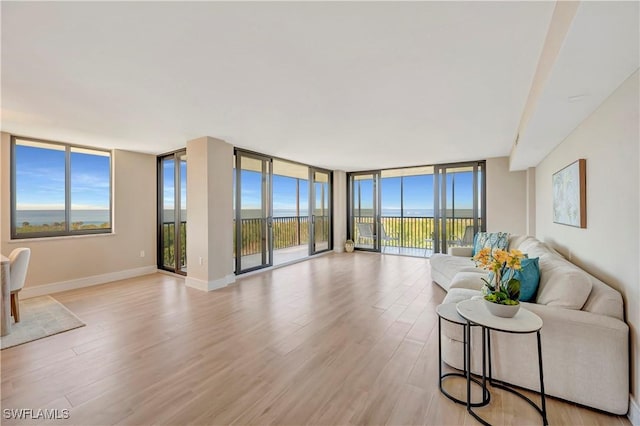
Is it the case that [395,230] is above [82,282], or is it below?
above

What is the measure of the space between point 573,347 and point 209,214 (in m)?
4.43

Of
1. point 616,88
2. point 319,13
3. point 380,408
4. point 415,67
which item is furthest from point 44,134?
point 616,88

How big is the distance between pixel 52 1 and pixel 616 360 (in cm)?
399

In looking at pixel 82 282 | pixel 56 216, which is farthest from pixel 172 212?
pixel 82 282

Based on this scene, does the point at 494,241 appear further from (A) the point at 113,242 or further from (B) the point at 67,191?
(B) the point at 67,191

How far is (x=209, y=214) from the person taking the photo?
4375mm

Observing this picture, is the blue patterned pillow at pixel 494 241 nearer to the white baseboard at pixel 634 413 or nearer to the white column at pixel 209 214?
the white baseboard at pixel 634 413

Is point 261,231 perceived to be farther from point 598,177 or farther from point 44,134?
point 598,177

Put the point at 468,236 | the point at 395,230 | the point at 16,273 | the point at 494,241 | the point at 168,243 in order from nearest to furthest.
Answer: the point at 16,273, the point at 494,241, the point at 168,243, the point at 468,236, the point at 395,230

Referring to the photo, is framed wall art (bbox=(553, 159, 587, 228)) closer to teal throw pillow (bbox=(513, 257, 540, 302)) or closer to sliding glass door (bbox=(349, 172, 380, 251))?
teal throw pillow (bbox=(513, 257, 540, 302))

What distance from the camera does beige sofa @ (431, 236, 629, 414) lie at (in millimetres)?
1707

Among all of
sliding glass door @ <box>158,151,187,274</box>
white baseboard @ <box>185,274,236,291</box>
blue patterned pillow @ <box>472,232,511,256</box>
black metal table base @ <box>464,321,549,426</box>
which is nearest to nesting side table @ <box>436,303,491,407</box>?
black metal table base @ <box>464,321,549,426</box>

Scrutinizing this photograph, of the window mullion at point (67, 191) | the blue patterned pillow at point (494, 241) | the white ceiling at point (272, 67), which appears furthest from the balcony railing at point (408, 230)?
the window mullion at point (67, 191)

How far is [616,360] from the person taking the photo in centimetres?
170
